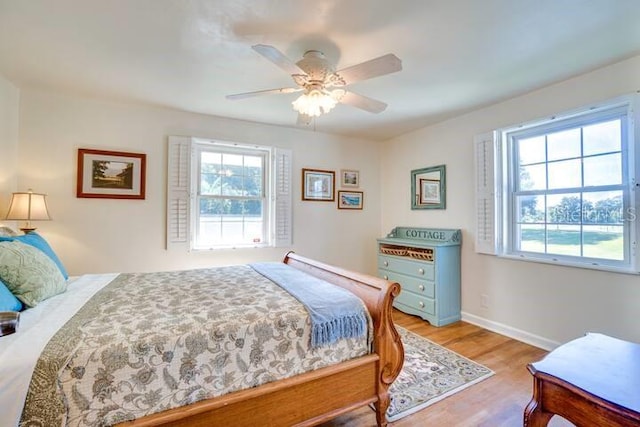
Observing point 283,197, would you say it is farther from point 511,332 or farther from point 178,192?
point 511,332

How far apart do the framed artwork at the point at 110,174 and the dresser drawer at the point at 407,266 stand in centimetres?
294

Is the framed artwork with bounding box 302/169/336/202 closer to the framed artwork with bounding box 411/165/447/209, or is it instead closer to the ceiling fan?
the framed artwork with bounding box 411/165/447/209

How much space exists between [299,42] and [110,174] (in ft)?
7.80

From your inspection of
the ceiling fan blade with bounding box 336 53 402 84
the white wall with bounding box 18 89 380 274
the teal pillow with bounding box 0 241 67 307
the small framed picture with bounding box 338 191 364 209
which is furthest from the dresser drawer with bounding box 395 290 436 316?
the teal pillow with bounding box 0 241 67 307

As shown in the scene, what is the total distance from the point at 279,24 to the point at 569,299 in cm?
311

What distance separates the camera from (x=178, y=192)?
3.21m

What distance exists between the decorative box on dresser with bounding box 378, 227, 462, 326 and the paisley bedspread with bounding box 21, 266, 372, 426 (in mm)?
1814

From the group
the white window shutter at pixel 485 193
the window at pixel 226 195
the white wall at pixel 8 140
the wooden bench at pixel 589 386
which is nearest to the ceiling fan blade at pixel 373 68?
the wooden bench at pixel 589 386

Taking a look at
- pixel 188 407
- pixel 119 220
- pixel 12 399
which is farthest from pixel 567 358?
pixel 119 220

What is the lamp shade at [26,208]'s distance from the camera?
7.59 feet

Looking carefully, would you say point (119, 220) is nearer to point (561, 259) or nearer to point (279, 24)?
point (279, 24)

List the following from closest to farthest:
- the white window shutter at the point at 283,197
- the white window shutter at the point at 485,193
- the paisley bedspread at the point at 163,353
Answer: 1. the paisley bedspread at the point at 163,353
2. the white window shutter at the point at 485,193
3. the white window shutter at the point at 283,197

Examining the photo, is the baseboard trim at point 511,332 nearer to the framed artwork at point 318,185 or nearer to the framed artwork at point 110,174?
the framed artwork at point 318,185

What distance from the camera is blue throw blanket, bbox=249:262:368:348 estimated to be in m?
1.49
